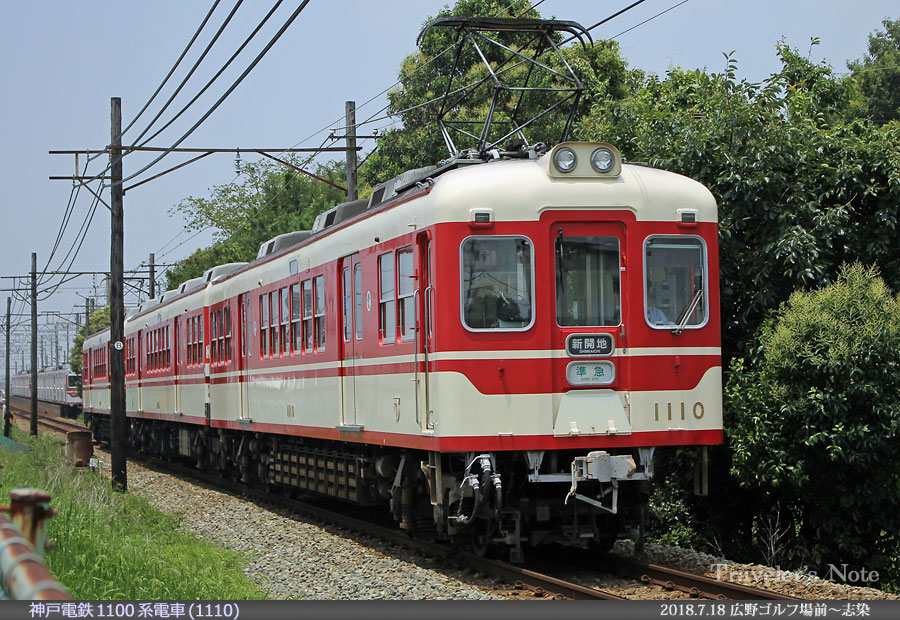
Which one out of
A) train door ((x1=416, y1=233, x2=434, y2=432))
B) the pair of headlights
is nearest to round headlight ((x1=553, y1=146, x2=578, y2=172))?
the pair of headlights

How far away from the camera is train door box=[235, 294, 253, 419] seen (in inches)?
644

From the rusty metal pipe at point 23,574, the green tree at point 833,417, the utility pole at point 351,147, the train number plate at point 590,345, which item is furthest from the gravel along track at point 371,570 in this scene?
the utility pole at point 351,147

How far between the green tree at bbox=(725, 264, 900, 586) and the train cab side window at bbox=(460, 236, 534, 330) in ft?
10.8

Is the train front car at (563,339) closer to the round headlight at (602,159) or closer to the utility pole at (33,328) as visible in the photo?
the round headlight at (602,159)

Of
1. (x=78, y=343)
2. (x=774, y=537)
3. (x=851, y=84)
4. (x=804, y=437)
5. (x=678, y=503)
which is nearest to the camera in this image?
(x=804, y=437)

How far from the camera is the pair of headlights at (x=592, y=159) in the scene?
9.51 metres

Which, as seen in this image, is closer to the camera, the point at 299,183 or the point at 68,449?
the point at 68,449

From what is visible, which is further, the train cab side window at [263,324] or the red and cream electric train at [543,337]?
the train cab side window at [263,324]

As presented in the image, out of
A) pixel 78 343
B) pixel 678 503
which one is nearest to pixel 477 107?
pixel 678 503

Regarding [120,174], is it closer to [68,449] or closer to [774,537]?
[68,449]

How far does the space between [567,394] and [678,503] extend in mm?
5307

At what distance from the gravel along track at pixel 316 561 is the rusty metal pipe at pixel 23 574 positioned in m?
5.37

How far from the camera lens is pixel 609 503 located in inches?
375

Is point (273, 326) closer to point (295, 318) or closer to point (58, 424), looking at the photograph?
point (295, 318)
